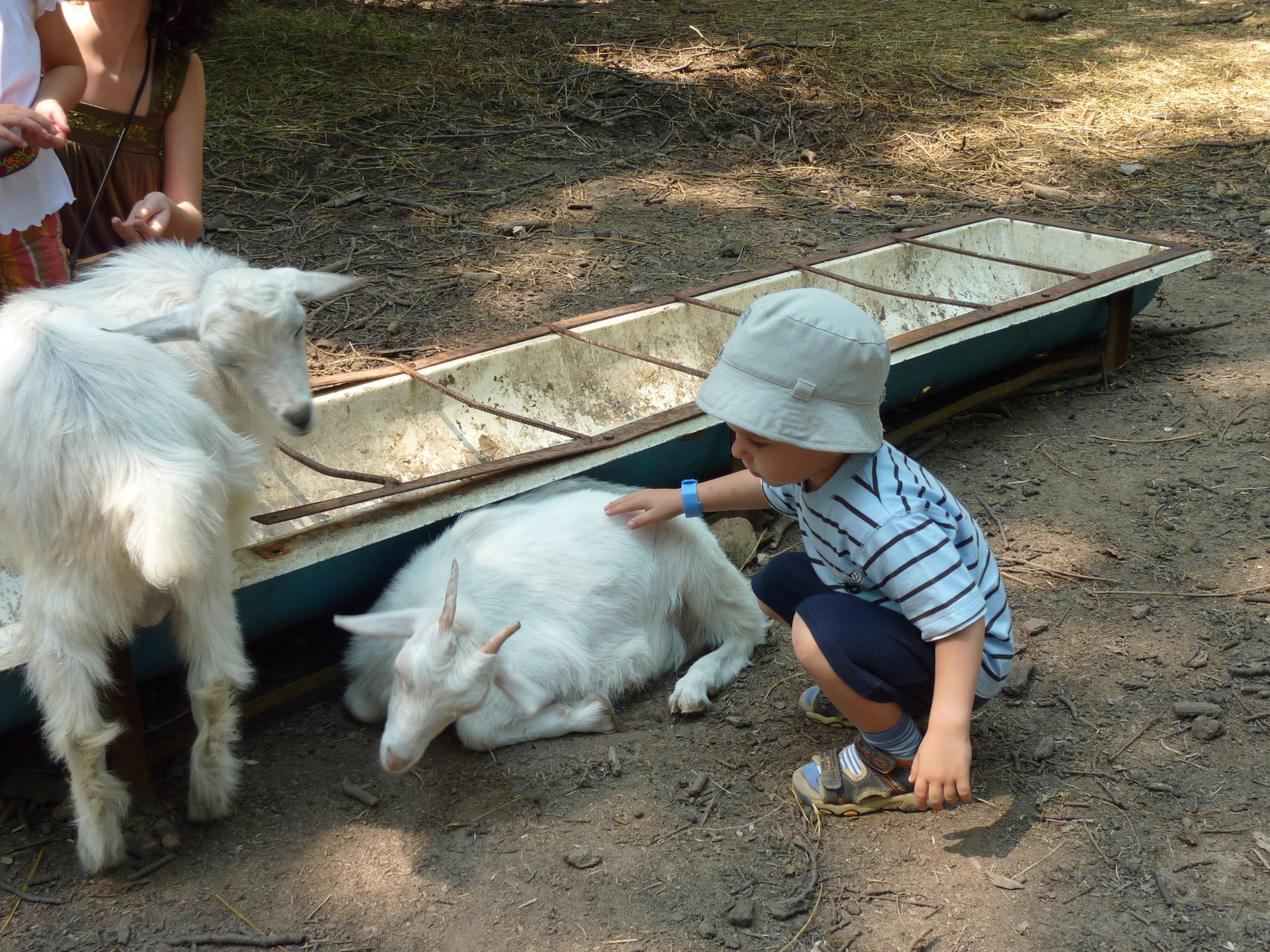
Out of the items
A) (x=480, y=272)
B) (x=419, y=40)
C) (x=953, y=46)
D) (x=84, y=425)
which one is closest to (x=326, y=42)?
(x=419, y=40)

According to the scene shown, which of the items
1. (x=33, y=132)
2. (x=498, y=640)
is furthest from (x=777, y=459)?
(x=33, y=132)

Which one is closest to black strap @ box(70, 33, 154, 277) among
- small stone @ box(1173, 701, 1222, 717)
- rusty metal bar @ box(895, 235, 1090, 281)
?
small stone @ box(1173, 701, 1222, 717)

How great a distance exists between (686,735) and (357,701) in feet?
2.98

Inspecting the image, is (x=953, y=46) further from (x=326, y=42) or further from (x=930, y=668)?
(x=930, y=668)

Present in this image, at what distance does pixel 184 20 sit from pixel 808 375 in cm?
230

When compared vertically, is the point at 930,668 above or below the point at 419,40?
below

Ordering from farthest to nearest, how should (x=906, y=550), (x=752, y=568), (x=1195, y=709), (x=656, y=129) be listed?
(x=656, y=129) → (x=752, y=568) → (x=1195, y=709) → (x=906, y=550)

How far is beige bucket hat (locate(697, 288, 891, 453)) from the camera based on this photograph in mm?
2061

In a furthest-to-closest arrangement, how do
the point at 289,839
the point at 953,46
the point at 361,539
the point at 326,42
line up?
1. the point at 953,46
2. the point at 326,42
3. the point at 361,539
4. the point at 289,839

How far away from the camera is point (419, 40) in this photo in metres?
8.70

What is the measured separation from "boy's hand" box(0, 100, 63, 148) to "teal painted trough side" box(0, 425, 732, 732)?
3.86 ft

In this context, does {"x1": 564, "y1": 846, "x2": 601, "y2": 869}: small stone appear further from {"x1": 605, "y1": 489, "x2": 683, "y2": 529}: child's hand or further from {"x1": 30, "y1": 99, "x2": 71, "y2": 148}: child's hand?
{"x1": 30, "y1": 99, "x2": 71, "y2": 148}: child's hand

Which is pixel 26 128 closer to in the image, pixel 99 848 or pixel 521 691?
pixel 99 848

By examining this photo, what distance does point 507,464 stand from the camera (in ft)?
10.2
